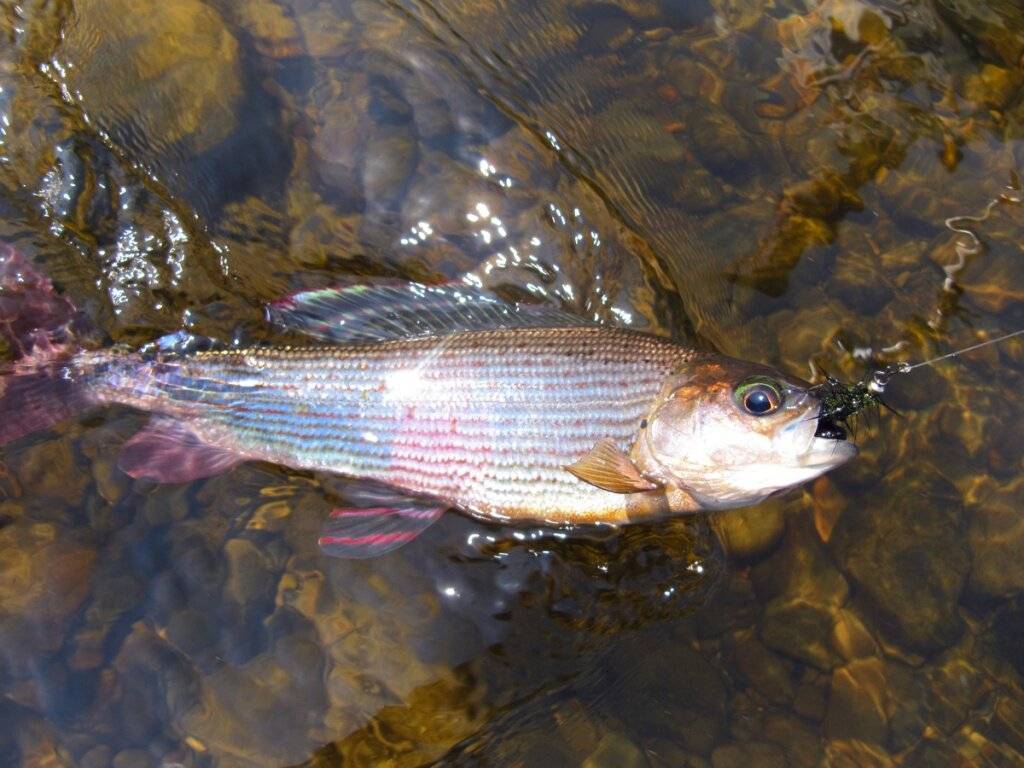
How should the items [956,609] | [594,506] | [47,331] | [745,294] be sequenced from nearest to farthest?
[594,506], [47,331], [956,609], [745,294]

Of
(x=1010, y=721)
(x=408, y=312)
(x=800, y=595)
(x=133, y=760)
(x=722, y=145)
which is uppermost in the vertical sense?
(x=722, y=145)

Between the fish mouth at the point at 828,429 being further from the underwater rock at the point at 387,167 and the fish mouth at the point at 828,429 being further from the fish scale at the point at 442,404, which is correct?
the underwater rock at the point at 387,167

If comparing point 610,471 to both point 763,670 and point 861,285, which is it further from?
point 861,285

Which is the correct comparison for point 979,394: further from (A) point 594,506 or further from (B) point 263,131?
(B) point 263,131

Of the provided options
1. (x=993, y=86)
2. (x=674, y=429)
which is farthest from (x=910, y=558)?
(x=993, y=86)

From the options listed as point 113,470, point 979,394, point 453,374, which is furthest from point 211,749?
point 979,394

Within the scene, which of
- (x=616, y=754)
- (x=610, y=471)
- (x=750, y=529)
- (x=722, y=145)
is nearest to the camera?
(x=610, y=471)
